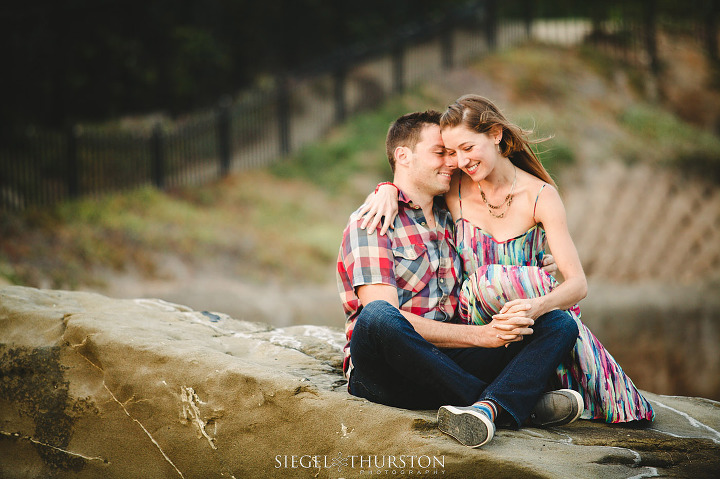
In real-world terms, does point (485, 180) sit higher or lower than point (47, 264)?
higher

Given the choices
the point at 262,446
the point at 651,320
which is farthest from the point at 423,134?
the point at 651,320

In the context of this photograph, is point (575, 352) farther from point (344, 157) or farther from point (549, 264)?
point (344, 157)

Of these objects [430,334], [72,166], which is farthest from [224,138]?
[430,334]

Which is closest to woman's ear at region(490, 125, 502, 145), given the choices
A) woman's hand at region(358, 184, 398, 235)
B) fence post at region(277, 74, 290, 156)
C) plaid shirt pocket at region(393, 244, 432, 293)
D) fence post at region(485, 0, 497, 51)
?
woman's hand at region(358, 184, 398, 235)

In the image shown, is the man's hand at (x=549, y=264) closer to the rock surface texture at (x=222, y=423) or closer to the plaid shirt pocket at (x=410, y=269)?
the plaid shirt pocket at (x=410, y=269)

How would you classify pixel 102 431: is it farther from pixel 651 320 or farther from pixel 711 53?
pixel 711 53

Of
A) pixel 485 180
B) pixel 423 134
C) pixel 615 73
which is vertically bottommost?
pixel 485 180

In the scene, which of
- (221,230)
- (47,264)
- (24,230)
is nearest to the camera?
(47,264)

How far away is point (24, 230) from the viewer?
362 inches

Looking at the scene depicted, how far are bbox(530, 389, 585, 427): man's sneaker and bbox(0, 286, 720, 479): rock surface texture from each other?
0.06 metres

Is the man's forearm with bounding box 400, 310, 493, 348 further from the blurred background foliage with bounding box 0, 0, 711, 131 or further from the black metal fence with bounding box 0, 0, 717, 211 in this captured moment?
the blurred background foliage with bounding box 0, 0, 711, 131

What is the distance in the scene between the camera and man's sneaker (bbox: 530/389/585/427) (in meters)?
3.20

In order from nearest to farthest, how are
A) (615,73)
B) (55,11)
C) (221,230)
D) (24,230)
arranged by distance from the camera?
(24,230) < (221,230) < (55,11) < (615,73)

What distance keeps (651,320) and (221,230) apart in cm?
624
